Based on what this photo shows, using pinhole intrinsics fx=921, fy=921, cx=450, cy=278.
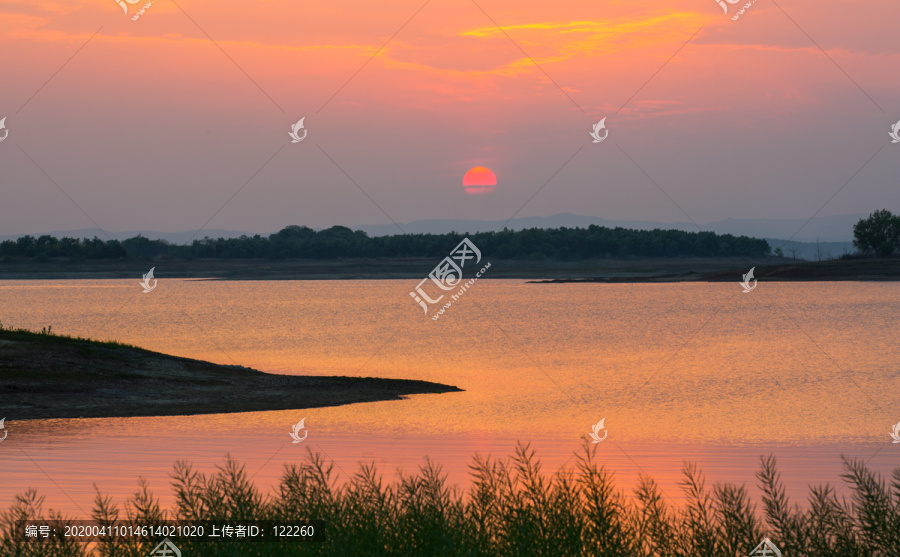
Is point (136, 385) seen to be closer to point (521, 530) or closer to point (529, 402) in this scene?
point (529, 402)

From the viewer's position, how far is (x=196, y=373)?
3244 cm

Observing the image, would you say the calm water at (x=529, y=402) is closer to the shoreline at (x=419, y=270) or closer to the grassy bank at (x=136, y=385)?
the grassy bank at (x=136, y=385)

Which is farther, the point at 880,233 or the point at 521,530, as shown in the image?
the point at 880,233

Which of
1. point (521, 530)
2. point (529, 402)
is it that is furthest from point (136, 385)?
point (521, 530)

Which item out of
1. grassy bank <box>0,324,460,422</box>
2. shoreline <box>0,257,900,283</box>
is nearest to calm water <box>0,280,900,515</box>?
grassy bank <box>0,324,460,422</box>

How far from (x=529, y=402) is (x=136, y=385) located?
41.3ft

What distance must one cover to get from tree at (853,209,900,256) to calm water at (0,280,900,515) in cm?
9543

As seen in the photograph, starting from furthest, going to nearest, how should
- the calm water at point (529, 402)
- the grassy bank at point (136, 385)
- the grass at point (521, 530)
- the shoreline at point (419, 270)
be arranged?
the shoreline at point (419, 270) < the grassy bank at point (136, 385) < the calm water at point (529, 402) < the grass at point (521, 530)

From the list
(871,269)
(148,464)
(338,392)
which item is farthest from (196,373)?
(871,269)

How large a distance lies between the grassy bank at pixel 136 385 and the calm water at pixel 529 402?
56.8 inches

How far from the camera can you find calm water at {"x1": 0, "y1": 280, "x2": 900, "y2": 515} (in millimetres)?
18719

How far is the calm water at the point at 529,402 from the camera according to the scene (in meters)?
18.7

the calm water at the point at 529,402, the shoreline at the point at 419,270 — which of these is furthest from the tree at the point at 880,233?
the calm water at the point at 529,402

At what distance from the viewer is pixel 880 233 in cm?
16162
